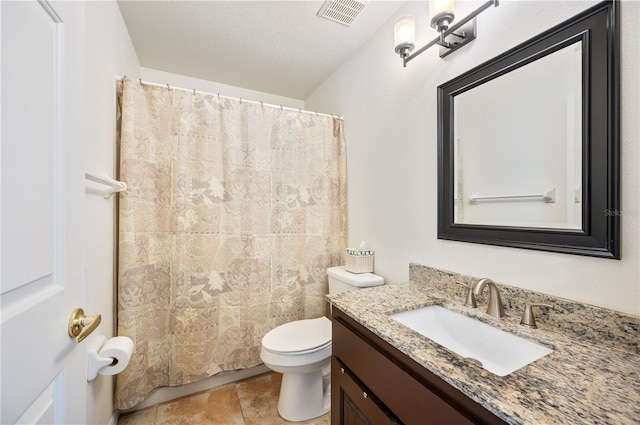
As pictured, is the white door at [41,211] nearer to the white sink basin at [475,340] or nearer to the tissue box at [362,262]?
the white sink basin at [475,340]

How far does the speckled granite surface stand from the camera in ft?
1.71

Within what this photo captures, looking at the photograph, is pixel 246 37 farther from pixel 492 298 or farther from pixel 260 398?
pixel 260 398

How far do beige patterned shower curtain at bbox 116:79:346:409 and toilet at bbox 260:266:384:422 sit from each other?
0.36m

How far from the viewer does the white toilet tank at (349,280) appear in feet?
5.21

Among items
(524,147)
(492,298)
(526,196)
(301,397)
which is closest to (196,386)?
(301,397)

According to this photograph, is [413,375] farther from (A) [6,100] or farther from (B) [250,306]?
(B) [250,306]

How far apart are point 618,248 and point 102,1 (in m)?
2.26

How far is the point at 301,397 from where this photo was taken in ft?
5.05

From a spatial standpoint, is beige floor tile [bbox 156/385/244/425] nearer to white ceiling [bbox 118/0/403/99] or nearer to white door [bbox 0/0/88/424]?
white door [bbox 0/0/88/424]

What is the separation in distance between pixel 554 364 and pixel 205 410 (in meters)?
1.83

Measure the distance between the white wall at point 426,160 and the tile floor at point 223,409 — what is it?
3.65ft

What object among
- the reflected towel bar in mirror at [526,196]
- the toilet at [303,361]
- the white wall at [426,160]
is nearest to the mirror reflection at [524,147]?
the reflected towel bar in mirror at [526,196]

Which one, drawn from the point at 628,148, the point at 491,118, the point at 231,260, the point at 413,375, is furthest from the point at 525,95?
the point at 231,260

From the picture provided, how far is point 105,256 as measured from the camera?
1.33m
